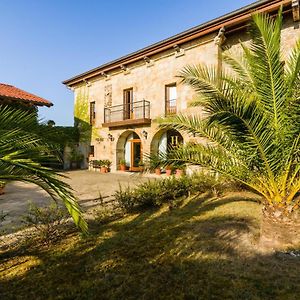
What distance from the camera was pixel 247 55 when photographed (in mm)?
4762

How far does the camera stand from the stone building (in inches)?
487

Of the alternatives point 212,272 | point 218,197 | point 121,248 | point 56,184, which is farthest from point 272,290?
point 218,197

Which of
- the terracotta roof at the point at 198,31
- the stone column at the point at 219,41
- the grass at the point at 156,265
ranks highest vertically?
the terracotta roof at the point at 198,31

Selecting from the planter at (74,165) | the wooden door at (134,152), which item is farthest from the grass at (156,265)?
the planter at (74,165)

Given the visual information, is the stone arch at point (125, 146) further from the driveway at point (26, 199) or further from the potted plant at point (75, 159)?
the driveway at point (26, 199)

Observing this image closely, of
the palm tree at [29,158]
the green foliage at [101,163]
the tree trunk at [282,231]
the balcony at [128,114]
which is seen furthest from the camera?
the green foliage at [101,163]

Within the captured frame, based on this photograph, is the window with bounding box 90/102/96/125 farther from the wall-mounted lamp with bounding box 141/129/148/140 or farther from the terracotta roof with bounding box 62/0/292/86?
the wall-mounted lamp with bounding box 141/129/148/140

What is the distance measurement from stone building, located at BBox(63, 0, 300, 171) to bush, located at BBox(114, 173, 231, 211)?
4053 mm

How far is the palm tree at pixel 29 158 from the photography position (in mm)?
2432

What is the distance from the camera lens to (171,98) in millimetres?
16234

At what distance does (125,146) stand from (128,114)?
2600mm

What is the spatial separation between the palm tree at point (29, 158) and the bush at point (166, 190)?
430cm

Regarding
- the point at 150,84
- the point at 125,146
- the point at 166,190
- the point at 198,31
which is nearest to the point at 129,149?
the point at 125,146

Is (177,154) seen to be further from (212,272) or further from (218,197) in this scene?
(218,197)
